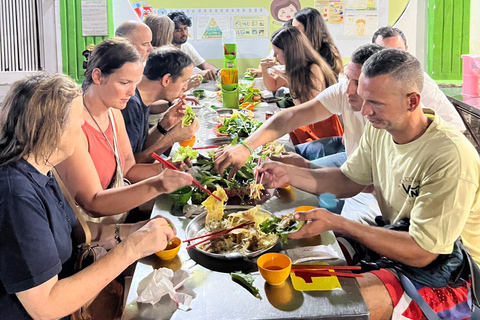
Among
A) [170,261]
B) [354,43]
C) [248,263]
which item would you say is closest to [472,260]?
[248,263]

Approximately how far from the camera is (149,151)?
3.11 meters

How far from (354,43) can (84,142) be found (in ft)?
19.1

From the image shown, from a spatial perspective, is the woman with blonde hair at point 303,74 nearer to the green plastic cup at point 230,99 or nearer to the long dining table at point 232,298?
the green plastic cup at point 230,99

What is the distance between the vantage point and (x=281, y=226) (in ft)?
5.76

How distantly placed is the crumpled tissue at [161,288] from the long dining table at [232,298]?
0.05 ft

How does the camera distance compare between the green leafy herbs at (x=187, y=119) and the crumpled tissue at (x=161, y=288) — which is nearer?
the crumpled tissue at (x=161, y=288)

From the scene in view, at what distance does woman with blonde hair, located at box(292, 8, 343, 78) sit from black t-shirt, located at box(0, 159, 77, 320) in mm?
3862

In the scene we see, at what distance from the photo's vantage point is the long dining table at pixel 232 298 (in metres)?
1.34

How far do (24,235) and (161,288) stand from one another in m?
0.41

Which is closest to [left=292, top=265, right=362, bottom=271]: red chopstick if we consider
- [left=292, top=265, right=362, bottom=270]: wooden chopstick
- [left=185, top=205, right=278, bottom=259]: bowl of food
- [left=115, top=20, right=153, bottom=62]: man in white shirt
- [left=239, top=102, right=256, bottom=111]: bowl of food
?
[left=292, top=265, right=362, bottom=270]: wooden chopstick

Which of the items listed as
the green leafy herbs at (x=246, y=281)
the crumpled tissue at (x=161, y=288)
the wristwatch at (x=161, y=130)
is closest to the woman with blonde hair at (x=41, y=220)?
the crumpled tissue at (x=161, y=288)

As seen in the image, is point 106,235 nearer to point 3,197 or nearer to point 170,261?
point 170,261

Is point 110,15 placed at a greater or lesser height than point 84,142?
greater

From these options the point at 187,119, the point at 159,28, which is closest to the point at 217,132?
the point at 187,119
